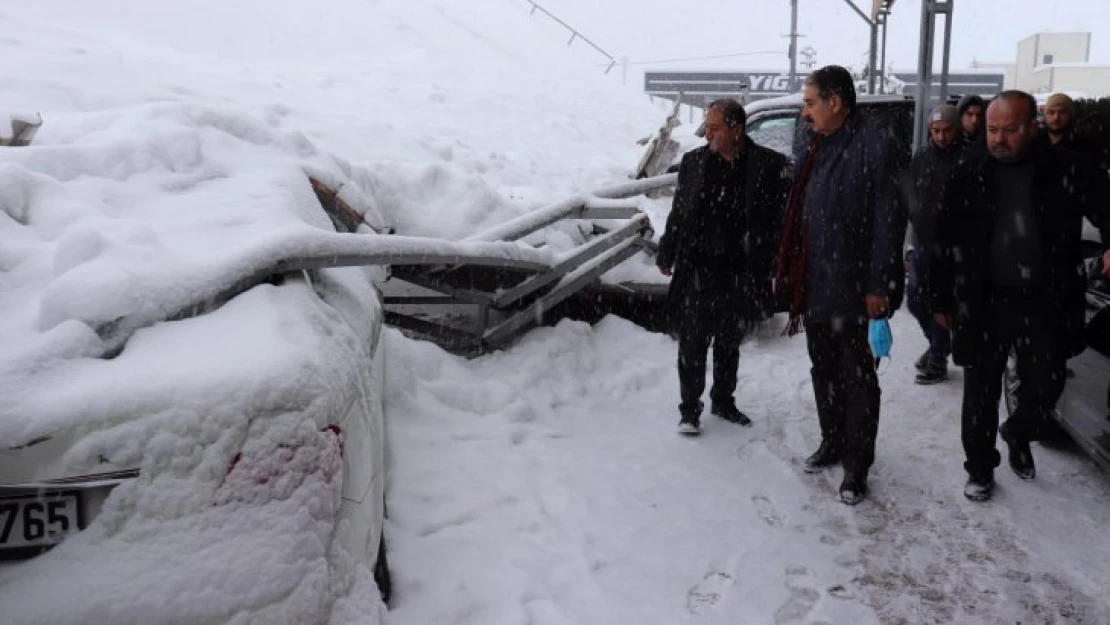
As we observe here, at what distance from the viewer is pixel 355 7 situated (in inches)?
830

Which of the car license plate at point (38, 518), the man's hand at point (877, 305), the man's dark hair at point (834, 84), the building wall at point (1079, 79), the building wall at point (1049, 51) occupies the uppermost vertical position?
the building wall at point (1049, 51)

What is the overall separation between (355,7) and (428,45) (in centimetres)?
302

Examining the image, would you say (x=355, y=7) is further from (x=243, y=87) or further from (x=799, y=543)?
(x=799, y=543)

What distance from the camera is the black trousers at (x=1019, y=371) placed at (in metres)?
3.70

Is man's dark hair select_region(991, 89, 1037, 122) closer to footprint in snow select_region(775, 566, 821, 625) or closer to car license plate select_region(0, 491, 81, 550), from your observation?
A: footprint in snow select_region(775, 566, 821, 625)

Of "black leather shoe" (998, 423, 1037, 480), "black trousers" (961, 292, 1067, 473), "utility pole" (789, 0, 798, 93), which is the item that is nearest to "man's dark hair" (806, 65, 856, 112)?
"black trousers" (961, 292, 1067, 473)

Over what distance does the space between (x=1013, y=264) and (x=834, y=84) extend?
3.58 ft

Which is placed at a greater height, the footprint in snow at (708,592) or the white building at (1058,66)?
the white building at (1058,66)

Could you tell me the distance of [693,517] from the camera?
151 inches

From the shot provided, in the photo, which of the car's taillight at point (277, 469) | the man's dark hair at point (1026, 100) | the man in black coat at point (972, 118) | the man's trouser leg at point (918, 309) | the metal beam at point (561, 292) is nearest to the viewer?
the car's taillight at point (277, 469)

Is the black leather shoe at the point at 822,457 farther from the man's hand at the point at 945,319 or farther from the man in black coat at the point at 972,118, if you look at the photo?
the man in black coat at the point at 972,118

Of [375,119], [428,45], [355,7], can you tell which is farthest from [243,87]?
[355,7]

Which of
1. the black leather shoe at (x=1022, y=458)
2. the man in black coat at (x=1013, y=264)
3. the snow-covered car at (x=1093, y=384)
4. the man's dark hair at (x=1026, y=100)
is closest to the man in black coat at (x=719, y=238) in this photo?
the man in black coat at (x=1013, y=264)

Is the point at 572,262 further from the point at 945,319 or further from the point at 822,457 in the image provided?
the point at 945,319
